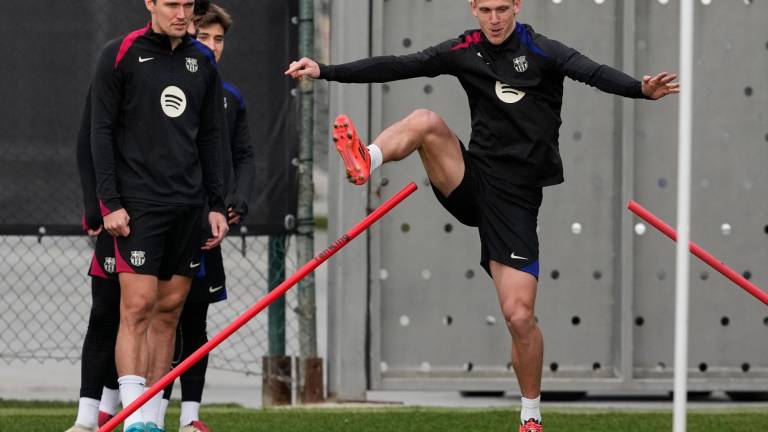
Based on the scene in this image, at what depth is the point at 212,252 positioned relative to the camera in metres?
7.01

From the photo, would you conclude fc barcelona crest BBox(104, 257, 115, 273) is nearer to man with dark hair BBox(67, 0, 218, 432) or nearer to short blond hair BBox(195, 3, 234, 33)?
man with dark hair BBox(67, 0, 218, 432)

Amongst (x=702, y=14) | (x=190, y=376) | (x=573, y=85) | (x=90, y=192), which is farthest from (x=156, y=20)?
(x=702, y=14)

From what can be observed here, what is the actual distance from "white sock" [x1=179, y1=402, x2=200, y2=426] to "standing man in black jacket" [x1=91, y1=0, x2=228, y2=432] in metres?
0.47

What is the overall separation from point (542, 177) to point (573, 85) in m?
2.34

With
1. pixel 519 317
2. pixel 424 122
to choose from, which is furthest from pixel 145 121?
pixel 519 317

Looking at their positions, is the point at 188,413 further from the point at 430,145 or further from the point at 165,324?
the point at 430,145

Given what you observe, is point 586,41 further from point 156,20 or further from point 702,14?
point 156,20

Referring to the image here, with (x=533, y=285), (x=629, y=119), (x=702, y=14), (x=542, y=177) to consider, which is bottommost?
(x=533, y=285)

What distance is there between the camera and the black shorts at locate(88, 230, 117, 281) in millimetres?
6461

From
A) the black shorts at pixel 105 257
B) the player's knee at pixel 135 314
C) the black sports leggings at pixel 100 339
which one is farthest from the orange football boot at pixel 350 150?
the black sports leggings at pixel 100 339

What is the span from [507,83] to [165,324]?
179 cm

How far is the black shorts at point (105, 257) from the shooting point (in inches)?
254

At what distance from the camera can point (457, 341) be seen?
8.61 metres

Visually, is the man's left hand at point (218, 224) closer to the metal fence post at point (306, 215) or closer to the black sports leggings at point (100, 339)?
the black sports leggings at point (100, 339)
